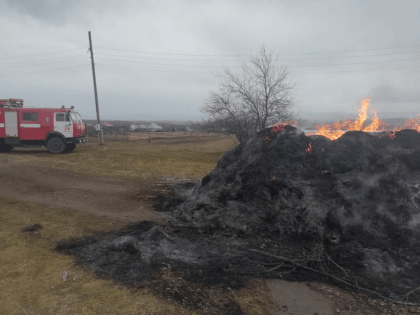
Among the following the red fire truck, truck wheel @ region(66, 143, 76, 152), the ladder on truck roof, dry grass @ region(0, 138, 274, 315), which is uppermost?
the ladder on truck roof

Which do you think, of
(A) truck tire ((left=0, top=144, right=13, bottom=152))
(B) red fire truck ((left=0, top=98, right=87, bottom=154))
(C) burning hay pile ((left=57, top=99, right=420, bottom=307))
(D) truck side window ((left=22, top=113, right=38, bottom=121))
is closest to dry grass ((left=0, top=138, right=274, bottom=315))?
(C) burning hay pile ((left=57, top=99, right=420, bottom=307))

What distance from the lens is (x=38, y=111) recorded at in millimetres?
18469

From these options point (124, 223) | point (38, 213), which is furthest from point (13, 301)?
point (38, 213)

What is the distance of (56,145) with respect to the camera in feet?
62.6

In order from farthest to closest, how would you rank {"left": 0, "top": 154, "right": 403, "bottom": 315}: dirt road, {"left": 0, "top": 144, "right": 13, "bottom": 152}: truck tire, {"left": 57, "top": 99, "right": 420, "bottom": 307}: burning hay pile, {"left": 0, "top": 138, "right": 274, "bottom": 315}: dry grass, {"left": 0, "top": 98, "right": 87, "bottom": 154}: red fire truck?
{"left": 0, "top": 144, "right": 13, "bottom": 152}: truck tire → {"left": 0, "top": 98, "right": 87, "bottom": 154}: red fire truck → {"left": 57, "top": 99, "right": 420, "bottom": 307}: burning hay pile → {"left": 0, "top": 154, "right": 403, "bottom": 315}: dirt road → {"left": 0, "top": 138, "right": 274, "bottom": 315}: dry grass

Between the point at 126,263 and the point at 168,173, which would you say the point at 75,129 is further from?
the point at 126,263

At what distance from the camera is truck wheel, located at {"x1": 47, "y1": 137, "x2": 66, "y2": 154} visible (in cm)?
1894

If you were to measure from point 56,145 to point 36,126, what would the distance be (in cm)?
182

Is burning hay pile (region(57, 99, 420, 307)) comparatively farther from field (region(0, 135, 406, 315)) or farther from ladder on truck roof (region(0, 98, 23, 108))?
ladder on truck roof (region(0, 98, 23, 108))

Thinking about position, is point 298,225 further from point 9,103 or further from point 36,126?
point 9,103

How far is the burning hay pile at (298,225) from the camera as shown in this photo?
549cm

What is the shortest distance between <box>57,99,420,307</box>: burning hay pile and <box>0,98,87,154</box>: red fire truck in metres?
14.1

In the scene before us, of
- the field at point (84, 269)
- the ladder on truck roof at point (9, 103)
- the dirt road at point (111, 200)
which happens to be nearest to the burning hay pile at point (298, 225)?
the field at point (84, 269)

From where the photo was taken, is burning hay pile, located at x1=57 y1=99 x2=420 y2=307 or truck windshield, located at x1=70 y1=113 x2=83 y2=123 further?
truck windshield, located at x1=70 y1=113 x2=83 y2=123
